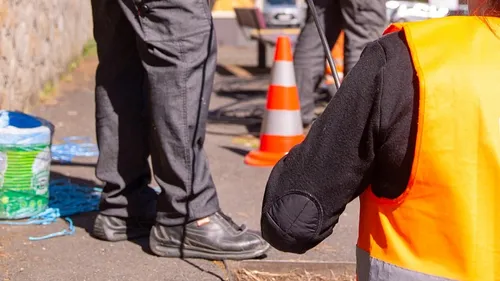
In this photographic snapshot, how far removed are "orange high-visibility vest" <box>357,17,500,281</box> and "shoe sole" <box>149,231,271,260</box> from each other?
1.93 meters

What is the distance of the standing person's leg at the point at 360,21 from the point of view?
5.79m

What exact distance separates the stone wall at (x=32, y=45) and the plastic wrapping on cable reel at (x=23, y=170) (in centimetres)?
174

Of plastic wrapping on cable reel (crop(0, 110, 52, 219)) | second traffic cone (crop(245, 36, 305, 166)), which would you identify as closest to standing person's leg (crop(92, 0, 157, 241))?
plastic wrapping on cable reel (crop(0, 110, 52, 219))

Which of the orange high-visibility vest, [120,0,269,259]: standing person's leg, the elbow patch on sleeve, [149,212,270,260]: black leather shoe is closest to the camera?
the orange high-visibility vest

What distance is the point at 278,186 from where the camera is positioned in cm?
174

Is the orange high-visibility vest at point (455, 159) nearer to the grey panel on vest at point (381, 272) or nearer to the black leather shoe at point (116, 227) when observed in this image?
the grey panel on vest at point (381, 272)

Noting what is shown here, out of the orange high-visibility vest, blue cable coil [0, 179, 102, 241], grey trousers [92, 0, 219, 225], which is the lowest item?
blue cable coil [0, 179, 102, 241]

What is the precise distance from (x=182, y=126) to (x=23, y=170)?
0.95 metres

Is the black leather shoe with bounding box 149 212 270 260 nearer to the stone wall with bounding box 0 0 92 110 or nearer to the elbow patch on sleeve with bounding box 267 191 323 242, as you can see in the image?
the elbow patch on sleeve with bounding box 267 191 323 242

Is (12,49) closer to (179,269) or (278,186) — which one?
(179,269)

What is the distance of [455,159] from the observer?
5.11 ft

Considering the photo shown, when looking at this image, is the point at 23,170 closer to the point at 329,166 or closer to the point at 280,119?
the point at 280,119

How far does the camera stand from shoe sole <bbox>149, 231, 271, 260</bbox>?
354cm

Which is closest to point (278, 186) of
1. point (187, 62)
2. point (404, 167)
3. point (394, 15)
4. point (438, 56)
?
point (404, 167)
